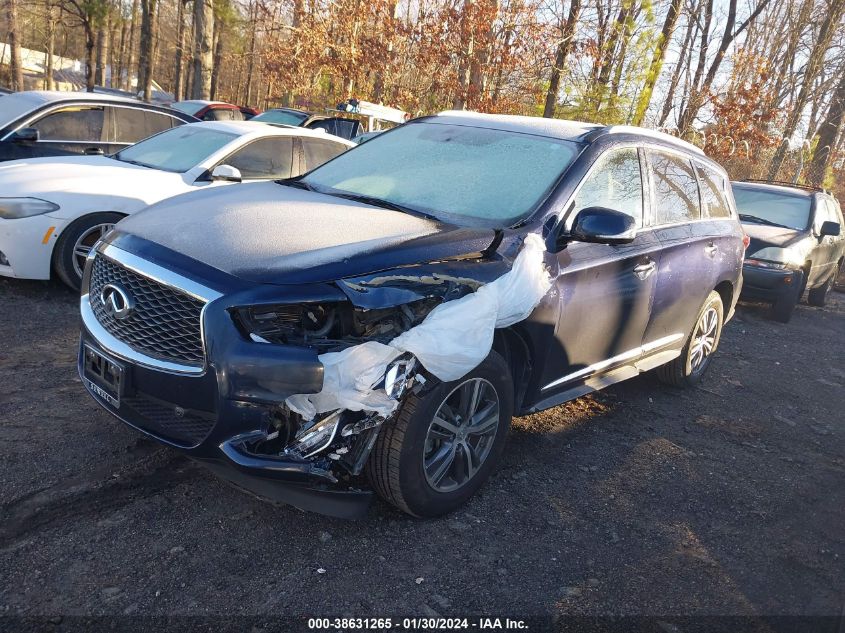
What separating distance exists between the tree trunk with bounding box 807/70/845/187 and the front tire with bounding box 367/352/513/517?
18.0 meters

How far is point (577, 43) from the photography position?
43.5ft

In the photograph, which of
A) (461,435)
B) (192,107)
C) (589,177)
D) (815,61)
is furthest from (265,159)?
(815,61)

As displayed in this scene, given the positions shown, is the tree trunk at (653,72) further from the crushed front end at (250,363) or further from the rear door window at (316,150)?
the crushed front end at (250,363)

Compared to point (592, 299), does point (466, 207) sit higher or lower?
higher

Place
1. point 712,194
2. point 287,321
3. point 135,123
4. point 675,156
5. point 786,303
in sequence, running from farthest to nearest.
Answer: point 786,303 → point 135,123 → point 712,194 → point 675,156 → point 287,321

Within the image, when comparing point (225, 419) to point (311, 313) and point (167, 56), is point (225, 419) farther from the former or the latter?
point (167, 56)

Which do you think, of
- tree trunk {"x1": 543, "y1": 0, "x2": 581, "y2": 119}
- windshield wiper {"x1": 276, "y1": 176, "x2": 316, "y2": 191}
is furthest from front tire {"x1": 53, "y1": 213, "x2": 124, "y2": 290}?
tree trunk {"x1": 543, "y1": 0, "x2": 581, "y2": 119}

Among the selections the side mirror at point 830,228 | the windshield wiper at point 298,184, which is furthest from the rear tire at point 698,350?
the side mirror at point 830,228

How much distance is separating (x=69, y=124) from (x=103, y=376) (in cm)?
553

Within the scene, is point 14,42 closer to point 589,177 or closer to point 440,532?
point 589,177

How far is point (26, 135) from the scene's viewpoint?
6.86m

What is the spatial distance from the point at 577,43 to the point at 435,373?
39.8 feet

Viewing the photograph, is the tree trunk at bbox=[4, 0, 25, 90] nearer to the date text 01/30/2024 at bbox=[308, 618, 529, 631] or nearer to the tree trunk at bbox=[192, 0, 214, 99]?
the tree trunk at bbox=[192, 0, 214, 99]

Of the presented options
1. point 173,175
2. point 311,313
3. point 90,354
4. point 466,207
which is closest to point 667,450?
point 466,207
